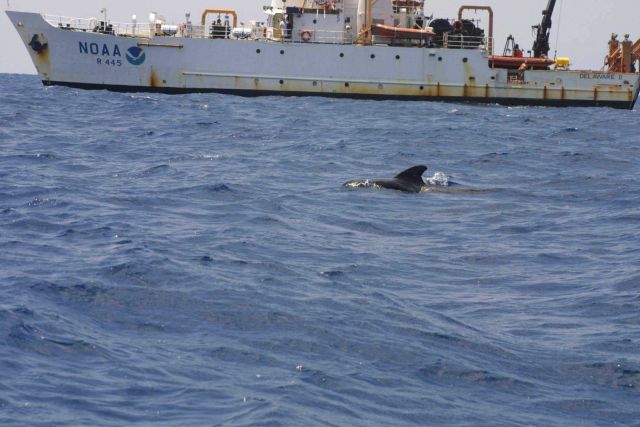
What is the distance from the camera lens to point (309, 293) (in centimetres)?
1257

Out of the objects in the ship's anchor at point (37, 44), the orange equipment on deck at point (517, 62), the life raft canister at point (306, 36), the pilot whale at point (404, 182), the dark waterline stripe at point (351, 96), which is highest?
the life raft canister at point (306, 36)

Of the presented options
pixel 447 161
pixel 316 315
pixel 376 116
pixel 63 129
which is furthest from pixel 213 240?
pixel 376 116

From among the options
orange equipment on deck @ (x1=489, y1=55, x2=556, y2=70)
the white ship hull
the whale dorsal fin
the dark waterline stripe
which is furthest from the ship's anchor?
the whale dorsal fin

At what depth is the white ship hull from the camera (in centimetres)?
5594

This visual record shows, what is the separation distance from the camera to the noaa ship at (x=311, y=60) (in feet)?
184

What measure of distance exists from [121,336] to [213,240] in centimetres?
504

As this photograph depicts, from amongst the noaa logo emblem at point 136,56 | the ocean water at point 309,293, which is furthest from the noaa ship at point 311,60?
the ocean water at point 309,293

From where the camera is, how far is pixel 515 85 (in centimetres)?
5747

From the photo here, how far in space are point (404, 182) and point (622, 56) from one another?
41.8 m

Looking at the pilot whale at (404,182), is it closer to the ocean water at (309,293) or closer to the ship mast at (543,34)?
the ocean water at (309,293)

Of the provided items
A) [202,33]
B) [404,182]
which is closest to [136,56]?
[202,33]

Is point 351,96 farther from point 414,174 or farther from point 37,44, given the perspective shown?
point 414,174

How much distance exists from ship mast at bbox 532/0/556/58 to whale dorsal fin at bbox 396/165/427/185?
40.6 meters

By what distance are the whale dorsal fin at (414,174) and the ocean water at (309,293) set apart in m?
0.85
